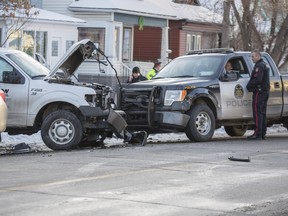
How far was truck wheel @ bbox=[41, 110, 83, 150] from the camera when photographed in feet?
45.9

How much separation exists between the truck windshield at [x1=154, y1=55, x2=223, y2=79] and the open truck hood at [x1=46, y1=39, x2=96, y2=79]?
269cm

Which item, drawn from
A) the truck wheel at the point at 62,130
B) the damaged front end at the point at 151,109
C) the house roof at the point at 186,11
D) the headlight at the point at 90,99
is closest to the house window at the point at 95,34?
the house roof at the point at 186,11

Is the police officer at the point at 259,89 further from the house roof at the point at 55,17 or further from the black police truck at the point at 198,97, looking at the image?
the house roof at the point at 55,17

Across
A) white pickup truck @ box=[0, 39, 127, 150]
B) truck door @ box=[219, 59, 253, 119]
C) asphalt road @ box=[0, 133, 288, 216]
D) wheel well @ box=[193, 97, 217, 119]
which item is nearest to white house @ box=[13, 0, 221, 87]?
truck door @ box=[219, 59, 253, 119]

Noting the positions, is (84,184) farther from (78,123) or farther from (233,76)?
(233,76)

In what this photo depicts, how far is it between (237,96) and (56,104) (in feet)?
13.9

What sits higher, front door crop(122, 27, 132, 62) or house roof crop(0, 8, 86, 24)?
house roof crop(0, 8, 86, 24)

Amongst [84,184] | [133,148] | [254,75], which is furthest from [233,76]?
[84,184]

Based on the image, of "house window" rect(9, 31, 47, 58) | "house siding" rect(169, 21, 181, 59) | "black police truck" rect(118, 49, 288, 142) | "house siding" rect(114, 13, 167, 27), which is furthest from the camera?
"house siding" rect(169, 21, 181, 59)

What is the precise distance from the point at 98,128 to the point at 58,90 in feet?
3.43

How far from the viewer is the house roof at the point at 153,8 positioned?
122ft

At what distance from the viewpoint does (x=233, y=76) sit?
53.9 ft

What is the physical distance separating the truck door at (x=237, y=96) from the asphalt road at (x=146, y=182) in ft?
7.07

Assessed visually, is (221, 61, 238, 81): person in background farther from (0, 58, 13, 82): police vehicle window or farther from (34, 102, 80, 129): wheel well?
(0, 58, 13, 82): police vehicle window
